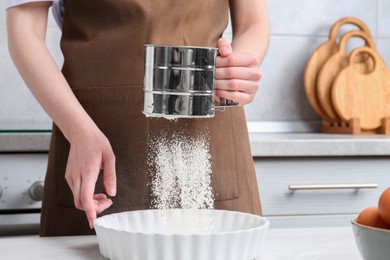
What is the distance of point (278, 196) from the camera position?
1.81 metres

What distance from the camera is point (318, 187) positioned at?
1818 millimetres

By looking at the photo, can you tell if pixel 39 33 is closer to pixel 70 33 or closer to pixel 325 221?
pixel 70 33

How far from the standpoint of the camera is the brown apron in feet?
4.03

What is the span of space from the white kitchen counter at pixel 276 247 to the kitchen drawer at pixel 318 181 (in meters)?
0.78

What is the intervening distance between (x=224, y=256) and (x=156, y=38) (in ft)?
1.84

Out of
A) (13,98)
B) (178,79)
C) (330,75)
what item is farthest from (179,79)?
(330,75)

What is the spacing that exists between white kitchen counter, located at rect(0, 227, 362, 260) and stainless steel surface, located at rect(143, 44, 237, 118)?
0.20m

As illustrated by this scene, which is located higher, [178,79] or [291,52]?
[291,52]

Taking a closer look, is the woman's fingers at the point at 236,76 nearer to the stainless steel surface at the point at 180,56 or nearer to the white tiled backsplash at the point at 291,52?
the stainless steel surface at the point at 180,56

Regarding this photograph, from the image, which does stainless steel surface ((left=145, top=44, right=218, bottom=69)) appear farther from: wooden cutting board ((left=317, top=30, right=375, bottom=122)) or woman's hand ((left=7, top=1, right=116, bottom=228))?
wooden cutting board ((left=317, top=30, right=375, bottom=122))

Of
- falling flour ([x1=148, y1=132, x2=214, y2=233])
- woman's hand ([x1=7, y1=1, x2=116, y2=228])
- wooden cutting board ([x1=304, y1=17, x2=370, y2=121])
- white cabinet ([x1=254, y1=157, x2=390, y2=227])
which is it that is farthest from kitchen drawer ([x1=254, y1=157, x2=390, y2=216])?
woman's hand ([x1=7, y1=1, x2=116, y2=228])

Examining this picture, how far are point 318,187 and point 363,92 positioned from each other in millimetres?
580

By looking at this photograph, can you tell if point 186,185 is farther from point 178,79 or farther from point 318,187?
point 318,187

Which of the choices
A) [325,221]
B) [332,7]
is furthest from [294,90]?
[325,221]
